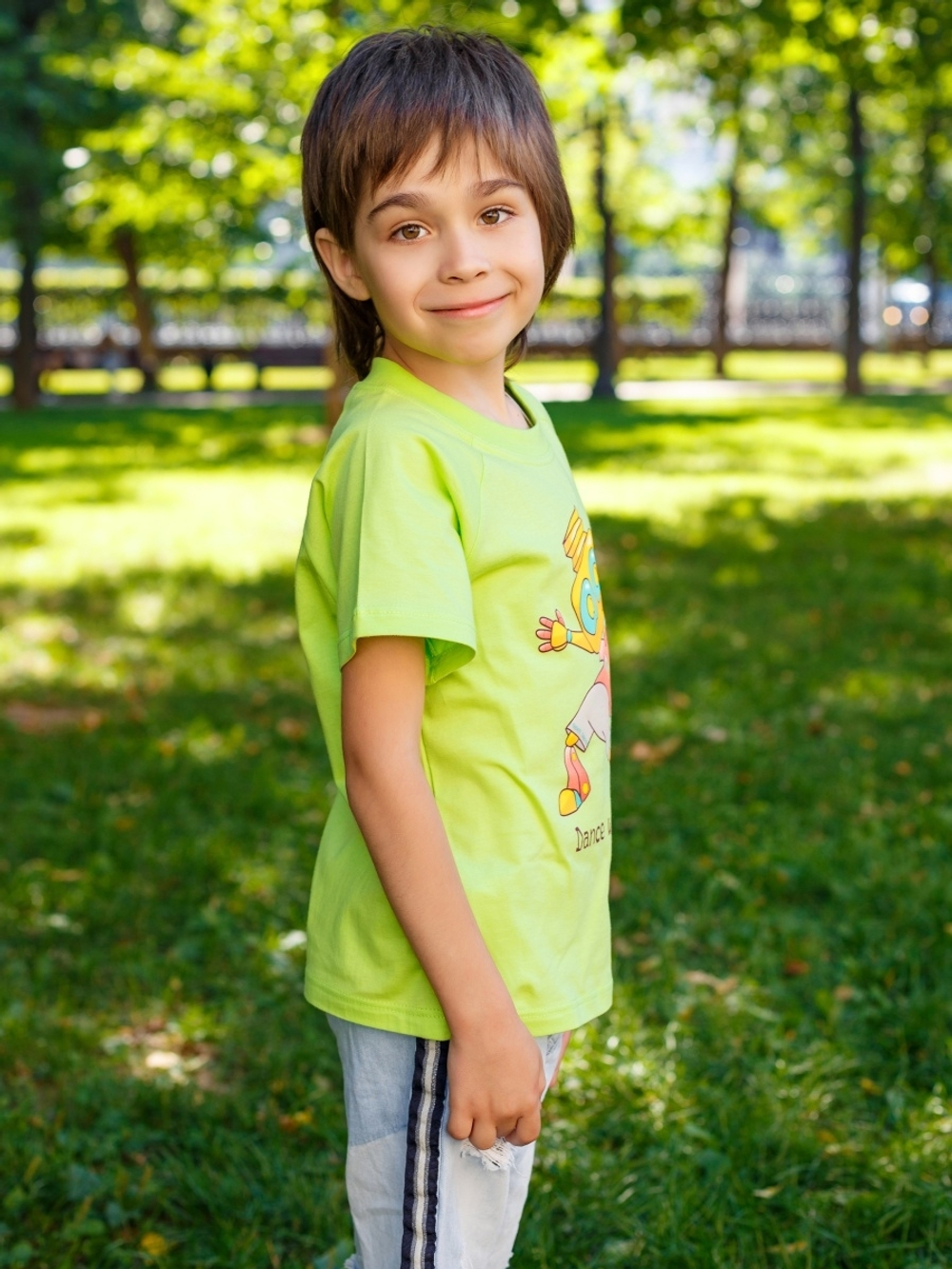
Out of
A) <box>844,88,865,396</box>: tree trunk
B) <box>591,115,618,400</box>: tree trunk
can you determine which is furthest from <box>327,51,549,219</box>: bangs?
<box>591,115,618,400</box>: tree trunk

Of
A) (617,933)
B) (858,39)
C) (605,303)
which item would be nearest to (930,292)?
(605,303)

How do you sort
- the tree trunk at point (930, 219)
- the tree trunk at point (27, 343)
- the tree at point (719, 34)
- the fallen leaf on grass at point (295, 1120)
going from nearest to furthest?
the fallen leaf on grass at point (295, 1120), the tree at point (719, 34), the tree trunk at point (27, 343), the tree trunk at point (930, 219)

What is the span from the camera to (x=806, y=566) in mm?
8117

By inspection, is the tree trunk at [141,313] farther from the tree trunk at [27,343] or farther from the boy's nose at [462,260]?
the boy's nose at [462,260]

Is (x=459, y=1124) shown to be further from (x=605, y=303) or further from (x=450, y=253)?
(x=605, y=303)

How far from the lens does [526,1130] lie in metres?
1.53

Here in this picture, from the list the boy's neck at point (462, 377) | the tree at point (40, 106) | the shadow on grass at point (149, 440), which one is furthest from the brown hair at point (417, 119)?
the tree at point (40, 106)

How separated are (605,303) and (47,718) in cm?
1843

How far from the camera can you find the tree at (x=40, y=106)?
56.8 feet

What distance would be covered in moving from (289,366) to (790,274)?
30839mm

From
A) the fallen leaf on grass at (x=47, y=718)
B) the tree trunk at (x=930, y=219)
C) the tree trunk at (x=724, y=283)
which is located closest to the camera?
the fallen leaf on grass at (x=47, y=718)

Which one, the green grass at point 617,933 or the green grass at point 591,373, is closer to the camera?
the green grass at point 617,933

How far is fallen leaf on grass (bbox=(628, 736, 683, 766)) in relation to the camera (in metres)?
5.01

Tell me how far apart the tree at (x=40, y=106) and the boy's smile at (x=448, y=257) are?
16678 millimetres
